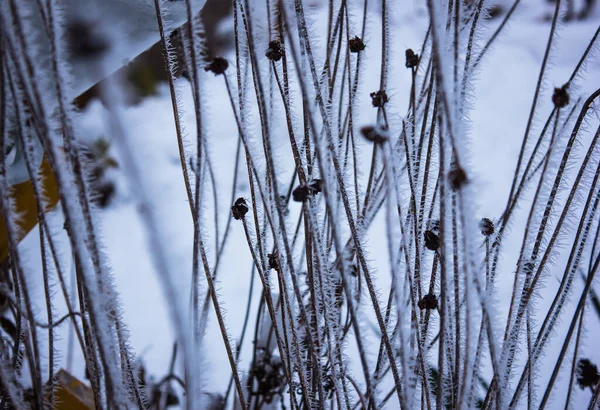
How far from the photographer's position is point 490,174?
1.52 m

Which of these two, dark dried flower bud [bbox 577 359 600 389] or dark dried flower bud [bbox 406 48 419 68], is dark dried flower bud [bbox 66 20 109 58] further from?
dark dried flower bud [bbox 577 359 600 389]

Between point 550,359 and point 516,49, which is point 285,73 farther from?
point 516,49

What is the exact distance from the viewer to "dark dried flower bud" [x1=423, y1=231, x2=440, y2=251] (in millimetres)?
424

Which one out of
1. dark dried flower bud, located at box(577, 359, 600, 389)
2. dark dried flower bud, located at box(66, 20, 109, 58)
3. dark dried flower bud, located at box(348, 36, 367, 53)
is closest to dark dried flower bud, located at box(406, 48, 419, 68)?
dark dried flower bud, located at box(348, 36, 367, 53)

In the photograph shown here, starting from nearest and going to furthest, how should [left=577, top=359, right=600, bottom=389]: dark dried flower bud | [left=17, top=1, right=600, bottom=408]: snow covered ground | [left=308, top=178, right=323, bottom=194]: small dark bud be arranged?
[left=308, top=178, right=323, bottom=194]: small dark bud
[left=577, top=359, right=600, bottom=389]: dark dried flower bud
[left=17, top=1, right=600, bottom=408]: snow covered ground

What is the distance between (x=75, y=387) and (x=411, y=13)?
211 cm

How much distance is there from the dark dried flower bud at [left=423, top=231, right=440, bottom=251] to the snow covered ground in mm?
394

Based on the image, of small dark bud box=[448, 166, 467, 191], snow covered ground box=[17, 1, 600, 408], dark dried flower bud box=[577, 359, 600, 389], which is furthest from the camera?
snow covered ground box=[17, 1, 600, 408]

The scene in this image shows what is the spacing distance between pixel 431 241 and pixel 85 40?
37 cm

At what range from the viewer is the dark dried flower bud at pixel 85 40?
1.33 feet

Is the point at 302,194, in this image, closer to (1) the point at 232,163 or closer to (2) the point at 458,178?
(2) the point at 458,178

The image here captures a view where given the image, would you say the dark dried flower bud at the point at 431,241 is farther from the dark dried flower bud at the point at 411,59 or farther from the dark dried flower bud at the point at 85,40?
the dark dried flower bud at the point at 85,40

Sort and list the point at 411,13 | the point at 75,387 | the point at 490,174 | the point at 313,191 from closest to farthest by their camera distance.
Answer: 1. the point at 313,191
2. the point at 75,387
3. the point at 490,174
4. the point at 411,13

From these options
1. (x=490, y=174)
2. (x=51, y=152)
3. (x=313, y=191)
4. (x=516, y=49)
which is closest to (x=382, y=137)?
(x=313, y=191)
